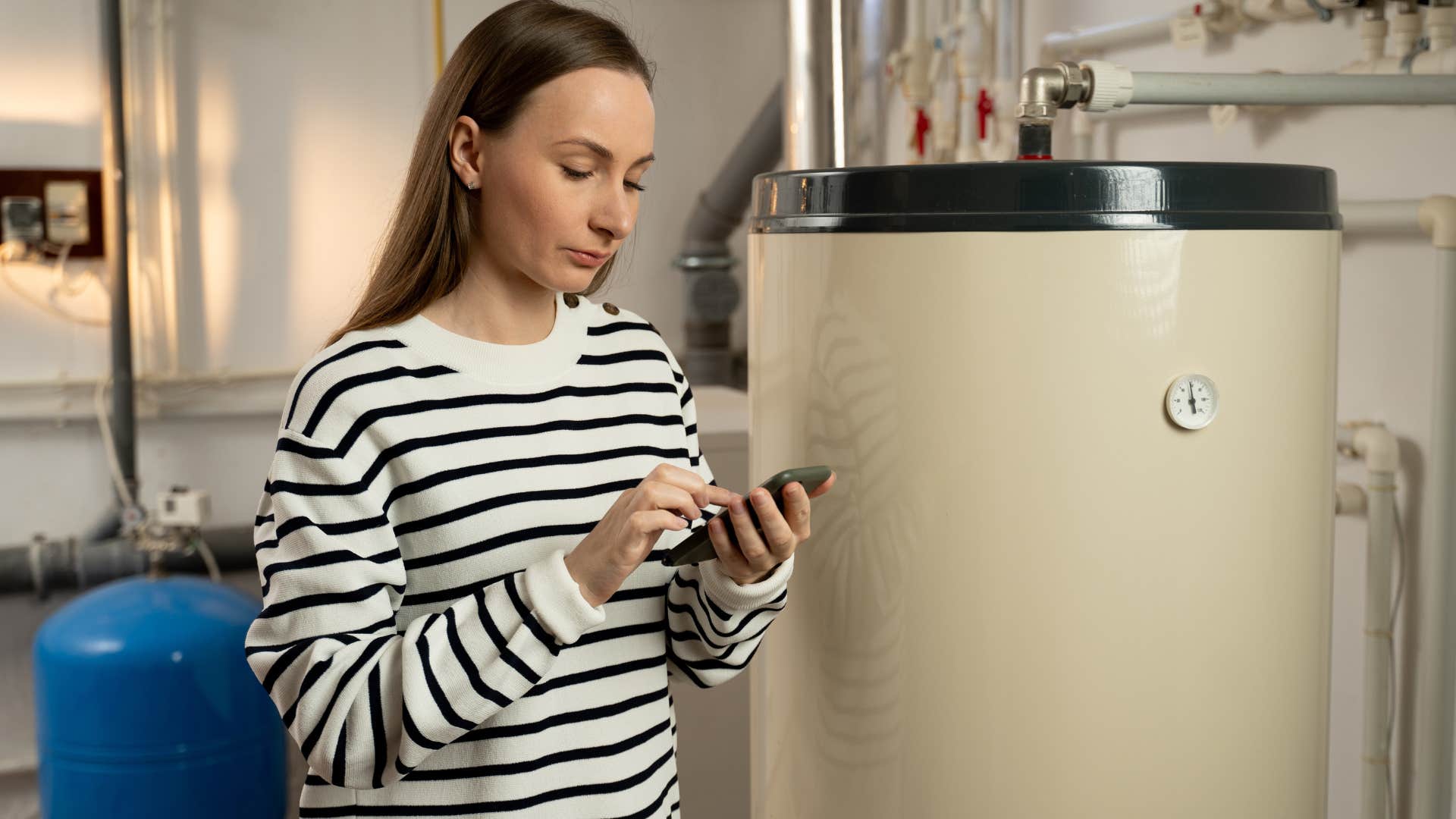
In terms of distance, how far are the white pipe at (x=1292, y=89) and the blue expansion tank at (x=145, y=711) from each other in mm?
1578

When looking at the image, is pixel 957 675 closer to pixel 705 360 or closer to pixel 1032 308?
pixel 1032 308

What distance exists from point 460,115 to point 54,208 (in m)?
1.86

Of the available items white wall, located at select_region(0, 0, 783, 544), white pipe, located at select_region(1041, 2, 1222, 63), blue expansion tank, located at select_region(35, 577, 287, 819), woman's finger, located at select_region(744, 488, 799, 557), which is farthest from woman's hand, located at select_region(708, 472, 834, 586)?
white wall, located at select_region(0, 0, 783, 544)

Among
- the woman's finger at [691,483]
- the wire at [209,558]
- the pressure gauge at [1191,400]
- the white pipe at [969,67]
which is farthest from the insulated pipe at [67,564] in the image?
the pressure gauge at [1191,400]

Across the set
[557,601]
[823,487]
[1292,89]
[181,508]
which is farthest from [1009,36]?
[181,508]

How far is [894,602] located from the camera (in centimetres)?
87

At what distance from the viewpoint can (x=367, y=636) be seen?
76cm

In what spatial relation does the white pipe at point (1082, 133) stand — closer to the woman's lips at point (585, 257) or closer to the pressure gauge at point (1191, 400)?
the pressure gauge at point (1191, 400)

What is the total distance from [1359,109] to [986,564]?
713mm

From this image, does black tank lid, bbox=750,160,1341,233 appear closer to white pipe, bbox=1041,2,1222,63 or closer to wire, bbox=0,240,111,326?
white pipe, bbox=1041,2,1222,63

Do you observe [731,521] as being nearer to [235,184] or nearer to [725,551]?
[725,551]

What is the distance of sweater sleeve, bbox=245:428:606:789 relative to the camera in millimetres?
740

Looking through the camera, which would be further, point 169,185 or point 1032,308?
point 169,185

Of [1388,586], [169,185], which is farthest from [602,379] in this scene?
[169,185]
